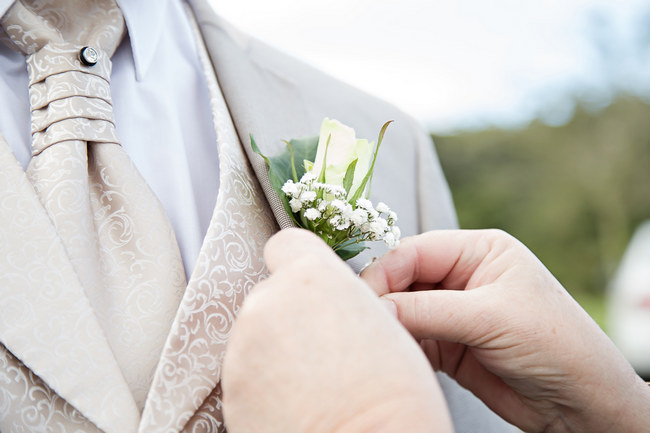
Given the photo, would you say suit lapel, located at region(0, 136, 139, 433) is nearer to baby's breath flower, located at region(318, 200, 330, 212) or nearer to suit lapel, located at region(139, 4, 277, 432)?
suit lapel, located at region(139, 4, 277, 432)

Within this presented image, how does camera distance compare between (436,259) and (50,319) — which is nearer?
(50,319)

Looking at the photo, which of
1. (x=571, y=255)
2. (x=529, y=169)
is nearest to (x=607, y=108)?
(x=529, y=169)

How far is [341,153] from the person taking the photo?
0.97 meters

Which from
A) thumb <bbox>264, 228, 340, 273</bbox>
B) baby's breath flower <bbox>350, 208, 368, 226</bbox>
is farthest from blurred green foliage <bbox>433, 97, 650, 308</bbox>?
thumb <bbox>264, 228, 340, 273</bbox>

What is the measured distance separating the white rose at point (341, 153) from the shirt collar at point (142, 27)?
1.59 ft

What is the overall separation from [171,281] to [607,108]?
42.7 feet

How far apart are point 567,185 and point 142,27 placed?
12517 millimetres

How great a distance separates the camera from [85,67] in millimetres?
1043

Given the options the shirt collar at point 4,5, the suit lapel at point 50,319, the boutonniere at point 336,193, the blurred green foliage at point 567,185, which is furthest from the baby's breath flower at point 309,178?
the blurred green foliage at point 567,185

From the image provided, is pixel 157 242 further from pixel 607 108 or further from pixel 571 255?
pixel 607 108

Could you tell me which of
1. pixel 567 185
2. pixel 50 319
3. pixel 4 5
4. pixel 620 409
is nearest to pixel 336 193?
pixel 50 319

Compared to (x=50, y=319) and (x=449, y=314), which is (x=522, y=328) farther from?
(x=50, y=319)

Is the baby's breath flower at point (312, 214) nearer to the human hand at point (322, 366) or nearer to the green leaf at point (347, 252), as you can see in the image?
the green leaf at point (347, 252)

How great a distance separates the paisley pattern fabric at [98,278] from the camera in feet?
2.76
